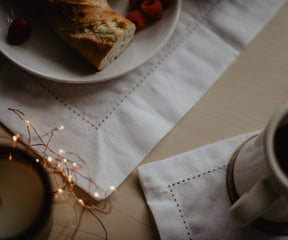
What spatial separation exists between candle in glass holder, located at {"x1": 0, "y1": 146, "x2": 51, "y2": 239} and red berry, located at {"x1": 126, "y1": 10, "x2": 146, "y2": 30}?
390mm

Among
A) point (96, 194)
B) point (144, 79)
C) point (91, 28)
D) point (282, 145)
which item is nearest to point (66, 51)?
point (91, 28)

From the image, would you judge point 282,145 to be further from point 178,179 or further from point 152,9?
point 152,9

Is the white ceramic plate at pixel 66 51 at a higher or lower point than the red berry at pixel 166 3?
lower

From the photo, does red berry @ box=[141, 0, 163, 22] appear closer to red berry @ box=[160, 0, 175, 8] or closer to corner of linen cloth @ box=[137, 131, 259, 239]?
red berry @ box=[160, 0, 175, 8]

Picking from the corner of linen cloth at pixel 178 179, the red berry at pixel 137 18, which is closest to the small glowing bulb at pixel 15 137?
the corner of linen cloth at pixel 178 179

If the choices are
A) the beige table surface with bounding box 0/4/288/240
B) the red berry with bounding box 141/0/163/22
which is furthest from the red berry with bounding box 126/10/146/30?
the beige table surface with bounding box 0/4/288/240

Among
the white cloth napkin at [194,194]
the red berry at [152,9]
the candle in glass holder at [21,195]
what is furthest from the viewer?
Result: the red berry at [152,9]

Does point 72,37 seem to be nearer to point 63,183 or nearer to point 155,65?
point 155,65

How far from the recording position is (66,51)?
2.00ft

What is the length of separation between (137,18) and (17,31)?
10.0 inches

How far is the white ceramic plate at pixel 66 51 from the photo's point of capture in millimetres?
559

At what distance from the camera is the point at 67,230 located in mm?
498

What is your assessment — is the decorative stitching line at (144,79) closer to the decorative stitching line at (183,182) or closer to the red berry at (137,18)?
the red berry at (137,18)

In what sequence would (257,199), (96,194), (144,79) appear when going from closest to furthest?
(257,199), (96,194), (144,79)
